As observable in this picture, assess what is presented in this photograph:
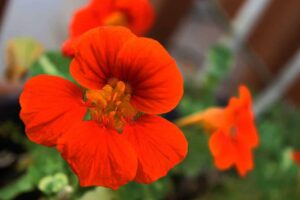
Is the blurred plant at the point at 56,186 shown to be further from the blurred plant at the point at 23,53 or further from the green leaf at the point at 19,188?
the blurred plant at the point at 23,53

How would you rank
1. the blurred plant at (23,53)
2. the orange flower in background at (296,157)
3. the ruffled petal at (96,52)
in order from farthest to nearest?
the orange flower in background at (296,157), the blurred plant at (23,53), the ruffled petal at (96,52)

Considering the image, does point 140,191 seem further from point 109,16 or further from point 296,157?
point 296,157

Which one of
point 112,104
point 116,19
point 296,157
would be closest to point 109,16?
point 116,19

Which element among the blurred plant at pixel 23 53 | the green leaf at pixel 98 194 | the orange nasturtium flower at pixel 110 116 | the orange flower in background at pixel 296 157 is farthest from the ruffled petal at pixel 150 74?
the orange flower in background at pixel 296 157

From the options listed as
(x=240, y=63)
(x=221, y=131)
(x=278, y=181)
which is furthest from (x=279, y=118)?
(x=221, y=131)

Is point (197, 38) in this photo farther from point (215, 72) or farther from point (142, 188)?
point (142, 188)
